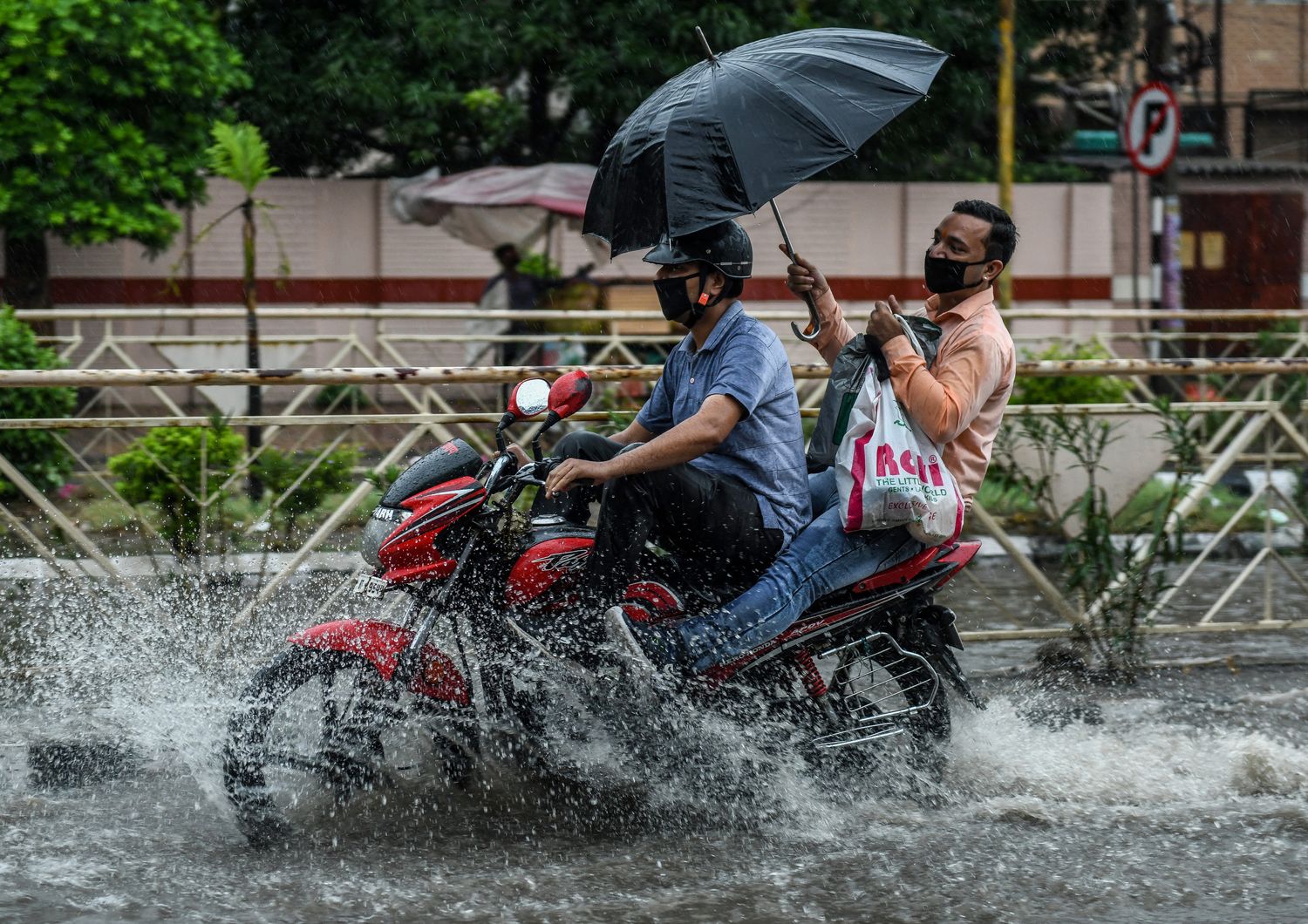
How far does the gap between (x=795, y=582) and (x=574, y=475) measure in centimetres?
74

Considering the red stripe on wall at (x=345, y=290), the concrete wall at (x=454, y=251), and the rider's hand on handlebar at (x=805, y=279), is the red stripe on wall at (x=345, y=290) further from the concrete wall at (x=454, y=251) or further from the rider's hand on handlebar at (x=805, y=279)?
the rider's hand on handlebar at (x=805, y=279)

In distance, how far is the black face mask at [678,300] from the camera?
14.7 feet

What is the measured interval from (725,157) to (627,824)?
191 centimetres

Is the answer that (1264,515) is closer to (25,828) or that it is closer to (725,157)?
(725,157)

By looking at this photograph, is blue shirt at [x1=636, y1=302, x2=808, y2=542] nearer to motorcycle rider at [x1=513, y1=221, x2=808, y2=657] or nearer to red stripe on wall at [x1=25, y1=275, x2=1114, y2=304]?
motorcycle rider at [x1=513, y1=221, x2=808, y2=657]

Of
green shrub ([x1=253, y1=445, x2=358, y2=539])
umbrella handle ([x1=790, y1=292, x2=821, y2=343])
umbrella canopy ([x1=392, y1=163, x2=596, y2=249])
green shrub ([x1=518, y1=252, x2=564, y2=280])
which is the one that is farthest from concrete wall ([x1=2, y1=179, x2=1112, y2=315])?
umbrella handle ([x1=790, y1=292, x2=821, y2=343])

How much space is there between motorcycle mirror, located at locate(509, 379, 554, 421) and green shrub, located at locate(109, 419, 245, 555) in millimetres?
2640

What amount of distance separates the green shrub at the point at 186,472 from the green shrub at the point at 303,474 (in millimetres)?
146

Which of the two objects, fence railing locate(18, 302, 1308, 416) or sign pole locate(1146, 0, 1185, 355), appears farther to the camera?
sign pole locate(1146, 0, 1185, 355)

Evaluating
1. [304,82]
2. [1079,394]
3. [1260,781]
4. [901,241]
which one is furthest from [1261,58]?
[1260,781]

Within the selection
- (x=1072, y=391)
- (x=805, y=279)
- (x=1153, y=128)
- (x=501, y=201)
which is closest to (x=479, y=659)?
(x=805, y=279)

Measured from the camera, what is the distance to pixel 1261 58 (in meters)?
26.5

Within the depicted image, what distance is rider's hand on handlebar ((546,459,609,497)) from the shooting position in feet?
13.7

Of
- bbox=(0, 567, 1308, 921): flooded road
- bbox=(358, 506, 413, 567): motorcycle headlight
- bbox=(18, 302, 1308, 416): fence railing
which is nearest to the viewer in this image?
bbox=(0, 567, 1308, 921): flooded road
